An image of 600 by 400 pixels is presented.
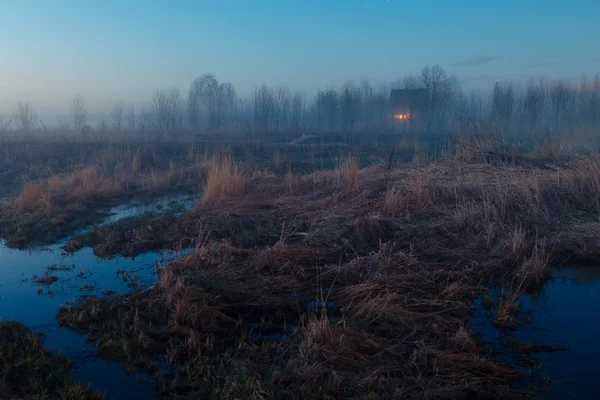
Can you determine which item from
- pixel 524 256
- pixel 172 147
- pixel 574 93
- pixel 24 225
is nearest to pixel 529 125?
pixel 574 93

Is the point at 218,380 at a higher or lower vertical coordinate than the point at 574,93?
lower

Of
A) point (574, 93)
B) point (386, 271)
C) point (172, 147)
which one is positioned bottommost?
point (386, 271)

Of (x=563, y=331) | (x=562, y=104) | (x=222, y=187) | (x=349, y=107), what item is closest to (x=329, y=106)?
(x=349, y=107)

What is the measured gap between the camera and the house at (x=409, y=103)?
43531 millimetres

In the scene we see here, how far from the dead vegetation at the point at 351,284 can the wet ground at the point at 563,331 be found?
0.73 feet

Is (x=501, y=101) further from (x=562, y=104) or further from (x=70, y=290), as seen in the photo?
(x=70, y=290)

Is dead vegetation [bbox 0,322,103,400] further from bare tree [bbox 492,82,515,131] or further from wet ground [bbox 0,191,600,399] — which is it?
bare tree [bbox 492,82,515,131]

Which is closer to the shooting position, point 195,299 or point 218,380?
point 218,380

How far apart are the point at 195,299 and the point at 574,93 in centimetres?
4661

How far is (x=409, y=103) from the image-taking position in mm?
44875

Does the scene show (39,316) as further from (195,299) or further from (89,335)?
(195,299)

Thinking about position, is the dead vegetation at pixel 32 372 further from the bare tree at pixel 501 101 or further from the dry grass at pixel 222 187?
the bare tree at pixel 501 101

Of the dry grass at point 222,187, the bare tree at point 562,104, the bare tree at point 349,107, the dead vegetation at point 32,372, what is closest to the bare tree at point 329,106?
the bare tree at point 349,107

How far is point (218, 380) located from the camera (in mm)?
3891
